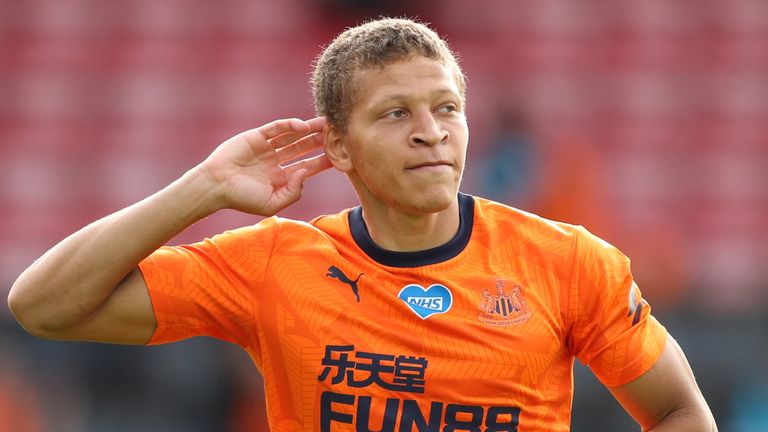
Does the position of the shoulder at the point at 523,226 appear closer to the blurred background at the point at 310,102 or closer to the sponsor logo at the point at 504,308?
the sponsor logo at the point at 504,308

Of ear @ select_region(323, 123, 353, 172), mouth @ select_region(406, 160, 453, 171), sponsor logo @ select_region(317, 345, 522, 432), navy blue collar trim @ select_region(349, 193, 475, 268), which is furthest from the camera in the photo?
ear @ select_region(323, 123, 353, 172)

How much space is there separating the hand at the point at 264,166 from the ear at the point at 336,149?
3cm

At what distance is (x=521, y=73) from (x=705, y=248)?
2.29 metres

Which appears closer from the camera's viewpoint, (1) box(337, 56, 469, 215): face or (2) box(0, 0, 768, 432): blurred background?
(1) box(337, 56, 469, 215): face

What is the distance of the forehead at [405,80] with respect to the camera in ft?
11.5

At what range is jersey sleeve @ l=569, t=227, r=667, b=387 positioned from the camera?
3.42 m

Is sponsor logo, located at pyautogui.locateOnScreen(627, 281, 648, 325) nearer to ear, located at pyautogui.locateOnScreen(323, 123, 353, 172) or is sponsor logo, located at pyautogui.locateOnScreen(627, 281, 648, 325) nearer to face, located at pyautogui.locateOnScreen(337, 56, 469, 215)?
face, located at pyautogui.locateOnScreen(337, 56, 469, 215)

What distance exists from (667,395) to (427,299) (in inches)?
28.2

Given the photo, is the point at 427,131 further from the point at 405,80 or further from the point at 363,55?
the point at 363,55

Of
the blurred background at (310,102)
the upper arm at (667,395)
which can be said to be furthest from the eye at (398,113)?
the blurred background at (310,102)

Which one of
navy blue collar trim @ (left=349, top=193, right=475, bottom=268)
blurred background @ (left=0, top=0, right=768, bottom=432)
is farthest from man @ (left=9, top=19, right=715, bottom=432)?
blurred background @ (left=0, top=0, right=768, bottom=432)

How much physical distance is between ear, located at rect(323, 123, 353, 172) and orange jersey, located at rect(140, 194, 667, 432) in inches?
8.7

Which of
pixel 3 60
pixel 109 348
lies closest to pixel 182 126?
pixel 3 60

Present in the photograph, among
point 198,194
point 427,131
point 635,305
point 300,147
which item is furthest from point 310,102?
point 635,305
